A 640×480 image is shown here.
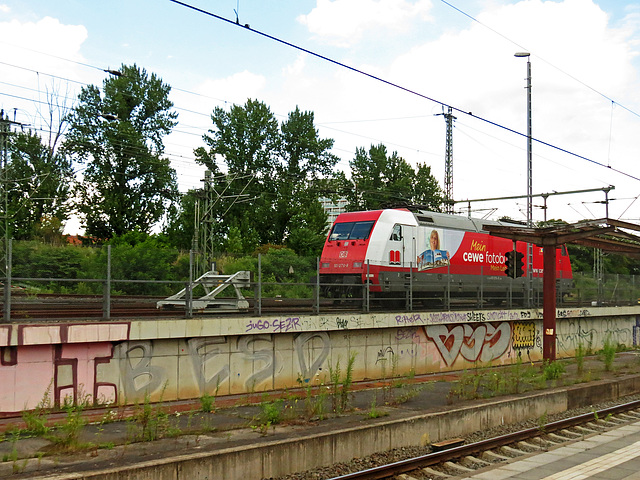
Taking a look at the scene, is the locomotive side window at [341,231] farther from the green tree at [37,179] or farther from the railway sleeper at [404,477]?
the green tree at [37,179]

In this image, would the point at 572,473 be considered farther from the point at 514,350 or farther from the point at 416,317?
the point at 514,350

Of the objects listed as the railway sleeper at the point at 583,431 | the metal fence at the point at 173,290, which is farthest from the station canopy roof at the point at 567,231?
the railway sleeper at the point at 583,431

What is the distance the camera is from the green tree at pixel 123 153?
45500 millimetres

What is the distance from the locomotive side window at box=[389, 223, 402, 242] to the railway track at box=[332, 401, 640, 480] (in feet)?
29.9

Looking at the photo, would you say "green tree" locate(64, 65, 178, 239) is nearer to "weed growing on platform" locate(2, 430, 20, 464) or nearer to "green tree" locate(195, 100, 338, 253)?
"green tree" locate(195, 100, 338, 253)

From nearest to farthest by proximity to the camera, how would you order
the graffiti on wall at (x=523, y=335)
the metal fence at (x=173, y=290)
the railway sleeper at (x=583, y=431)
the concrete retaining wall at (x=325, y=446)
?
1. the concrete retaining wall at (x=325, y=446)
2. the railway sleeper at (x=583, y=431)
3. the metal fence at (x=173, y=290)
4. the graffiti on wall at (x=523, y=335)

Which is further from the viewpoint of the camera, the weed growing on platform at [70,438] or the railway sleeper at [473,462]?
the railway sleeper at [473,462]

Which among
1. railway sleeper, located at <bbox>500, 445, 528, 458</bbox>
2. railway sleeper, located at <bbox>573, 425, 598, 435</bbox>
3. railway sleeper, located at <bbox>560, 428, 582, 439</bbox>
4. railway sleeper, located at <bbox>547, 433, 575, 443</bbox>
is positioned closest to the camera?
railway sleeper, located at <bbox>500, 445, 528, 458</bbox>

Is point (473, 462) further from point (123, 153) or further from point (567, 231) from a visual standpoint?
point (123, 153)

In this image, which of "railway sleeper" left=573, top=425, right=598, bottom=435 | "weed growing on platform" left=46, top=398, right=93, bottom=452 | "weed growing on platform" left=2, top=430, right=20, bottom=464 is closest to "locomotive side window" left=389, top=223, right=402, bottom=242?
"railway sleeper" left=573, top=425, right=598, bottom=435

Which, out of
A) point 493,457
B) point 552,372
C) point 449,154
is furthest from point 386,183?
point 493,457

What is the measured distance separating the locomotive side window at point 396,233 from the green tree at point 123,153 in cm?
2724

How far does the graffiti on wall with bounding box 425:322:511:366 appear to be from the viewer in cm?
1956

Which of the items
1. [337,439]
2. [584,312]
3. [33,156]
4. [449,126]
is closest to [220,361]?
[337,439]
